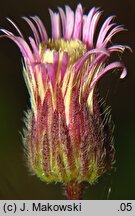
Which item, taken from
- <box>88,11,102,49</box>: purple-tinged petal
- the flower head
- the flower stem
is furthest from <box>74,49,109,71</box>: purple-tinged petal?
the flower stem

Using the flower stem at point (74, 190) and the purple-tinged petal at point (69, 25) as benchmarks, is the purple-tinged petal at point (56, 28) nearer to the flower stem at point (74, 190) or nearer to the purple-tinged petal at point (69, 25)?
the purple-tinged petal at point (69, 25)

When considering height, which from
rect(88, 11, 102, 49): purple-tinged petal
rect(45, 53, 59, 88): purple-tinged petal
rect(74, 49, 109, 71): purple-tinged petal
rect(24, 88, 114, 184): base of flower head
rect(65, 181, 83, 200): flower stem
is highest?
rect(88, 11, 102, 49): purple-tinged petal

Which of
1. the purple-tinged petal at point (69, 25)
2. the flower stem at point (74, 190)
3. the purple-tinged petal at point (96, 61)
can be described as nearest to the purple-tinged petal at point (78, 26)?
the purple-tinged petal at point (69, 25)

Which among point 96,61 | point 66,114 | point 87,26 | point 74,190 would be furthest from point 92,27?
point 74,190

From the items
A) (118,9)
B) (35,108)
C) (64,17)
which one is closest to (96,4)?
(118,9)

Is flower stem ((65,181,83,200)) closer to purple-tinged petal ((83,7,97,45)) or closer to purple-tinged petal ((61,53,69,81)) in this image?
purple-tinged petal ((61,53,69,81))

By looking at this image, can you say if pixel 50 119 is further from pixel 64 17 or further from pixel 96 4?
pixel 96 4
